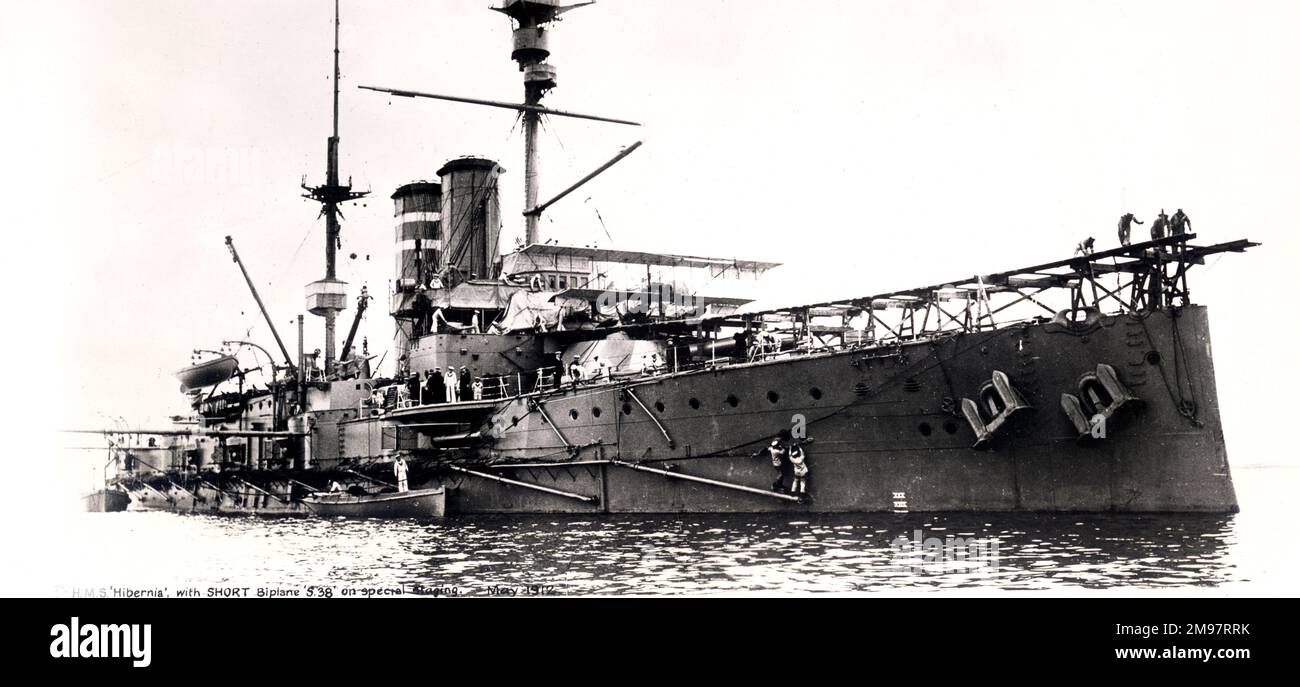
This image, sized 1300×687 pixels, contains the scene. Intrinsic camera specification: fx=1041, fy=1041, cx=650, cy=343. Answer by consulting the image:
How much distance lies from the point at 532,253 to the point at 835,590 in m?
23.9

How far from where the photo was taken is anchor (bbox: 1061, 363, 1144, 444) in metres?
16.8

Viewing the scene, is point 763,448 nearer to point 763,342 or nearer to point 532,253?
point 763,342

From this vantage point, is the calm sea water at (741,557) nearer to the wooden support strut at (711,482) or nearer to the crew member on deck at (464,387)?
the wooden support strut at (711,482)

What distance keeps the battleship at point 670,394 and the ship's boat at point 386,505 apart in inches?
Result: 2.5

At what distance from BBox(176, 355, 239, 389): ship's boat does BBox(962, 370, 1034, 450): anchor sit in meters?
27.1

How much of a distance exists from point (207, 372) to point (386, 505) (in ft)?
43.0

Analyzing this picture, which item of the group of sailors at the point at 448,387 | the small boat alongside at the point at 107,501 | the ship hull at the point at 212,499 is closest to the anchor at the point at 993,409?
the group of sailors at the point at 448,387

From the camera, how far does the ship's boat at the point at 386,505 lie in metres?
26.2

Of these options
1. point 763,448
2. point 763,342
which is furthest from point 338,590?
point 763,342

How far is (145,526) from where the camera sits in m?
30.9

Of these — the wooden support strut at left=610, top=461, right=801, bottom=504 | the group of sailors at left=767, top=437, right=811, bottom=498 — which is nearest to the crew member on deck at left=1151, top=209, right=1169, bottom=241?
the group of sailors at left=767, top=437, right=811, bottom=498

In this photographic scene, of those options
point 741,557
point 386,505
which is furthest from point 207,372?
point 741,557

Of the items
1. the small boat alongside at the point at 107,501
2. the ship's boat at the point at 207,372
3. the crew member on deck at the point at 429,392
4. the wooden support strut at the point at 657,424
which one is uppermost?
the ship's boat at the point at 207,372

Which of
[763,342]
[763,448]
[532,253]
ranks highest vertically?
[532,253]
